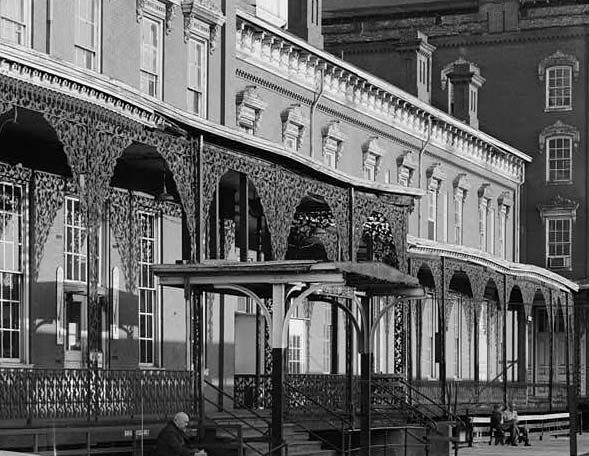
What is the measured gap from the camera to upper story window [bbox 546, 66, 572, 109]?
60938mm

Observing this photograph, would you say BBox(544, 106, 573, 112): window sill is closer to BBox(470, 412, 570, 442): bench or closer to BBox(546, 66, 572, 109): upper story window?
BBox(546, 66, 572, 109): upper story window

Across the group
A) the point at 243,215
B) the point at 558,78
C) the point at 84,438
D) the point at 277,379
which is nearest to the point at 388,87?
the point at 558,78

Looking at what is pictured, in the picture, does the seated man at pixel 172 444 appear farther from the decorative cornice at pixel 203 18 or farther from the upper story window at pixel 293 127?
the upper story window at pixel 293 127

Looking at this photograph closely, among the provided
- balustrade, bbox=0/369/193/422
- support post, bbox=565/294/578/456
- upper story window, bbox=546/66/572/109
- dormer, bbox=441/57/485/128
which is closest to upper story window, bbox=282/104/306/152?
support post, bbox=565/294/578/456

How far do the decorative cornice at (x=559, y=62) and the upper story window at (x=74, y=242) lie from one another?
117ft

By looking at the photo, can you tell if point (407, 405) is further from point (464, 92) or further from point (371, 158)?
point (464, 92)

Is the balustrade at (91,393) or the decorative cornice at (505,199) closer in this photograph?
the balustrade at (91,393)

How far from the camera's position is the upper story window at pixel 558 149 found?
6122cm

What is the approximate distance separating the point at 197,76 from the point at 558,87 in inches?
1228

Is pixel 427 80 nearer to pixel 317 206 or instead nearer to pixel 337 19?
pixel 337 19

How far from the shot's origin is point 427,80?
55.9m

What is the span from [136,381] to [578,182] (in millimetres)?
39572

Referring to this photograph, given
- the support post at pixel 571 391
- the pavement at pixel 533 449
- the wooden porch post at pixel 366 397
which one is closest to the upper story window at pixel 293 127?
the pavement at pixel 533 449

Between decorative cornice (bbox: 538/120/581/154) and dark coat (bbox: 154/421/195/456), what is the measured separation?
41014mm
